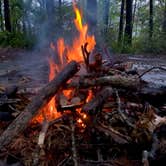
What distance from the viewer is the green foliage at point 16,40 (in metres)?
16.6

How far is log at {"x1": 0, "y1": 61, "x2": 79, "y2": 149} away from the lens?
12.0ft

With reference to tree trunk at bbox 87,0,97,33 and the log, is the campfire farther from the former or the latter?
tree trunk at bbox 87,0,97,33

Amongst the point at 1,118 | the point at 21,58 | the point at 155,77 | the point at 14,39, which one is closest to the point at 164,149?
the point at 1,118

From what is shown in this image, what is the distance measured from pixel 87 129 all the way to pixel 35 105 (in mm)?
773

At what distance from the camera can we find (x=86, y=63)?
16.2 ft

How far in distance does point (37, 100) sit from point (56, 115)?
0.51 meters

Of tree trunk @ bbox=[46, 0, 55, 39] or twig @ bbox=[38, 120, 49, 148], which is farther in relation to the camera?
tree trunk @ bbox=[46, 0, 55, 39]

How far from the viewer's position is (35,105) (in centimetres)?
402

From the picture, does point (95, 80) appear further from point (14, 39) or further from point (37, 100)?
point (14, 39)

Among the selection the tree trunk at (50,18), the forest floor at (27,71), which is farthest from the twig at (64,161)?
the tree trunk at (50,18)

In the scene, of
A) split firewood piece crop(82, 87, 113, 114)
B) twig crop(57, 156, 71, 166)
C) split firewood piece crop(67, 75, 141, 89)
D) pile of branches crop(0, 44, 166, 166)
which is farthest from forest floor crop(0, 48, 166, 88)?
twig crop(57, 156, 71, 166)

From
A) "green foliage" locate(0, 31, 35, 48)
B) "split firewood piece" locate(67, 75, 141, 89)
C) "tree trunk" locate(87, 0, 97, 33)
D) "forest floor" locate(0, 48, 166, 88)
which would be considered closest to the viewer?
"split firewood piece" locate(67, 75, 141, 89)

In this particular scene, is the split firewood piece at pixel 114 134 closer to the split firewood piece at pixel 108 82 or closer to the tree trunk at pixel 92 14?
the split firewood piece at pixel 108 82

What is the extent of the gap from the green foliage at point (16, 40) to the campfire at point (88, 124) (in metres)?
12.3
